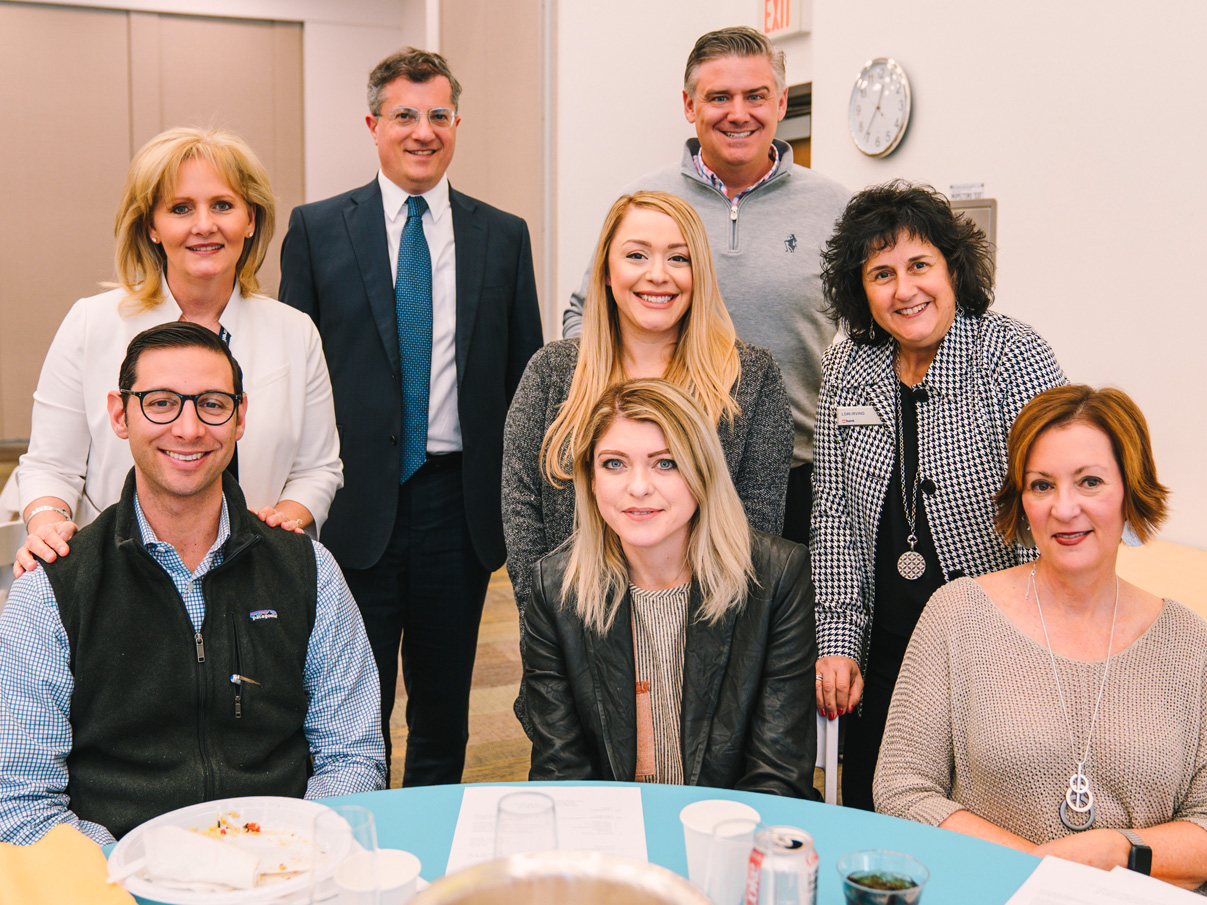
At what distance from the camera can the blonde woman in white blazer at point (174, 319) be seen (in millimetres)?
1979

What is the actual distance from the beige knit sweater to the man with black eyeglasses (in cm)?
91

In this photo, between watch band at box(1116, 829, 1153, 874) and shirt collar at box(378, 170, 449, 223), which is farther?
shirt collar at box(378, 170, 449, 223)

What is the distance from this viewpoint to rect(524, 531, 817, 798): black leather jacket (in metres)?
1.75

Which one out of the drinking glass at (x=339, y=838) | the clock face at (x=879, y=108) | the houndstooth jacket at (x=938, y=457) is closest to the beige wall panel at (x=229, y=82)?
the clock face at (x=879, y=108)

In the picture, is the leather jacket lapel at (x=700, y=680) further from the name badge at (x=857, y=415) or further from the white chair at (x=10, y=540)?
the white chair at (x=10, y=540)

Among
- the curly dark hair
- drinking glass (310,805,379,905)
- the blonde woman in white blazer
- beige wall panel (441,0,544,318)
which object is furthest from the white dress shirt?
beige wall panel (441,0,544,318)

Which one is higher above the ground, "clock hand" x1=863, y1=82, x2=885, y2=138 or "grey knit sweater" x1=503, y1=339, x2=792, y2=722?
"clock hand" x1=863, y1=82, x2=885, y2=138

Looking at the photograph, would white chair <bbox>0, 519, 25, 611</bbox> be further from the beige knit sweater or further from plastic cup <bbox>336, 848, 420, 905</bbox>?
the beige knit sweater

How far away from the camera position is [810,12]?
16.1 feet

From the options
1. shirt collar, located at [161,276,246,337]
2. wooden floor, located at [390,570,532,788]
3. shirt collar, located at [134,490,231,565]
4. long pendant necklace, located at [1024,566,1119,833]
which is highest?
shirt collar, located at [161,276,246,337]

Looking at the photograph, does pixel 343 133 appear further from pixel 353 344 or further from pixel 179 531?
pixel 179 531

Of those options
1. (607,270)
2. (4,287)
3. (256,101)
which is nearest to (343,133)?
(256,101)

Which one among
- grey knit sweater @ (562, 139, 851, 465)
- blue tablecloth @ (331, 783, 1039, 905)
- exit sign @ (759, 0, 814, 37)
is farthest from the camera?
exit sign @ (759, 0, 814, 37)

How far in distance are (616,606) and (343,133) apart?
22.8 ft
